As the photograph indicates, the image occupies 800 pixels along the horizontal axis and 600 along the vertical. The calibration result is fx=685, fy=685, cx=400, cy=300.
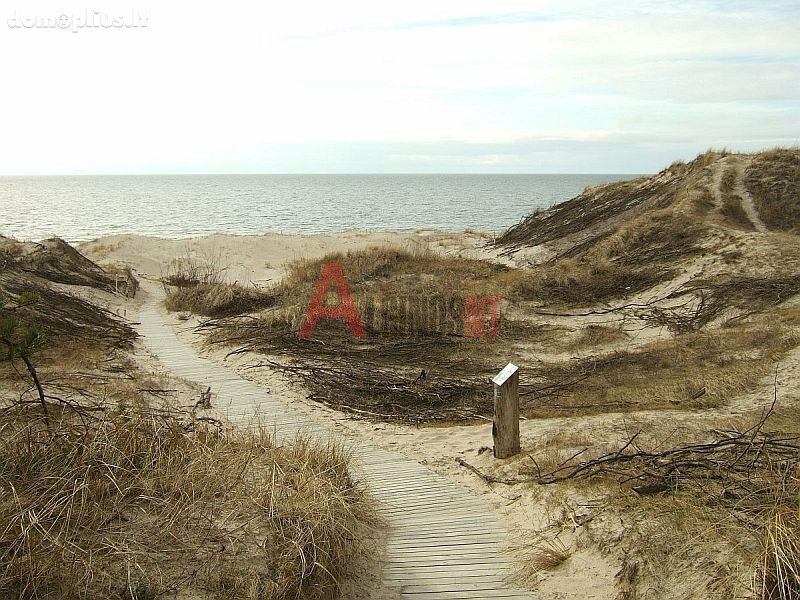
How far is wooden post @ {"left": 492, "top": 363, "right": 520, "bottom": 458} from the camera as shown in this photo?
6.99m

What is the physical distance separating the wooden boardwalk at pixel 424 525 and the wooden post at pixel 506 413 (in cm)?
74

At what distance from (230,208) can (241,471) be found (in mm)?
77925

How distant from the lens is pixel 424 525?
5.84m

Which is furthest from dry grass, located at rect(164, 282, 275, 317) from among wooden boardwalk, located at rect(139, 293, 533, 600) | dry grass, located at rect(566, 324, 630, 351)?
dry grass, located at rect(566, 324, 630, 351)

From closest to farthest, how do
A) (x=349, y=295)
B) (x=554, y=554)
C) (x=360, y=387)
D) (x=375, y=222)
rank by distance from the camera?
(x=554, y=554)
(x=360, y=387)
(x=349, y=295)
(x=375, y=222)

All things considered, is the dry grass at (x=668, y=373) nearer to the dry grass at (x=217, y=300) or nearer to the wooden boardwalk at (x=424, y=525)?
the wooden boardwalk at (x=424, y=525)

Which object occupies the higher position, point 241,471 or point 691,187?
point 691,187

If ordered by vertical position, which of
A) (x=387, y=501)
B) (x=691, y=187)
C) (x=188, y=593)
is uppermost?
(x=691, y=187)

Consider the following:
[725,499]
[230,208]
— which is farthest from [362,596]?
[230,208]

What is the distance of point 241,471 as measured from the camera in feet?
17.5

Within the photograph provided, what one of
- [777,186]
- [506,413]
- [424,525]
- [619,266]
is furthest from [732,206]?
[424,525]

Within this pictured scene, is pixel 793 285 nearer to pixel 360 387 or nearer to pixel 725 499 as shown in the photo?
pixel 360 387

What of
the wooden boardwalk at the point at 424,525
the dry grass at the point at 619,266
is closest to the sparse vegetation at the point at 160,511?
the wooden boardwalk at the point at 424,525

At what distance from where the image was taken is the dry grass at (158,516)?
4.00m
